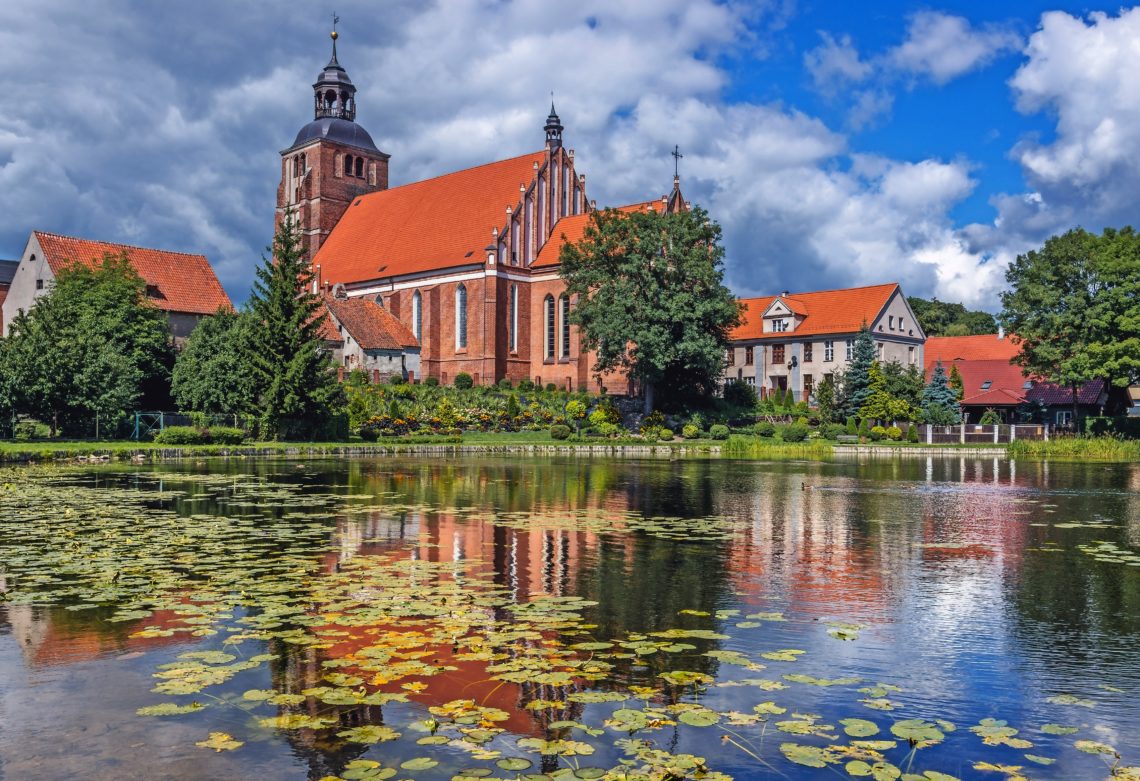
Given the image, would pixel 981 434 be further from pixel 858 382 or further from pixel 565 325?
pixel 565 325

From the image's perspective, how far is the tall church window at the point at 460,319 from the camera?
224 ft

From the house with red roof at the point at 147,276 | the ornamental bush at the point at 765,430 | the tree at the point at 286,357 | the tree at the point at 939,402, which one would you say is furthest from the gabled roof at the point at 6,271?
the tree at the point at 939,402

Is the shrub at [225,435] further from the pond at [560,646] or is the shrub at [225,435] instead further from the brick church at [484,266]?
the brick church at [484,266]

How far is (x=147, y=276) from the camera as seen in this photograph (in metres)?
63.6

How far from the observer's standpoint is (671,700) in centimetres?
677

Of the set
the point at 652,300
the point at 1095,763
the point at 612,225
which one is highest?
the point at 612,225

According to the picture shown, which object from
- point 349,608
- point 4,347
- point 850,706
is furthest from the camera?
point 4,347

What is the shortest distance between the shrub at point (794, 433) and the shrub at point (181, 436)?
3037 cm

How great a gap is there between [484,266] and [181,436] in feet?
102

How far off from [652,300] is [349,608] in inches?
1816

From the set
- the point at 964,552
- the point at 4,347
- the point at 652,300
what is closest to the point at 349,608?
the point at 964,552

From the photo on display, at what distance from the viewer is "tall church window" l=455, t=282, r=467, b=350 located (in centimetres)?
6819

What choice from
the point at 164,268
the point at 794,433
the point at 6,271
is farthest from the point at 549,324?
the point at 6,271

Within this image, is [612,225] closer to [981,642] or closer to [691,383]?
[691,383]
